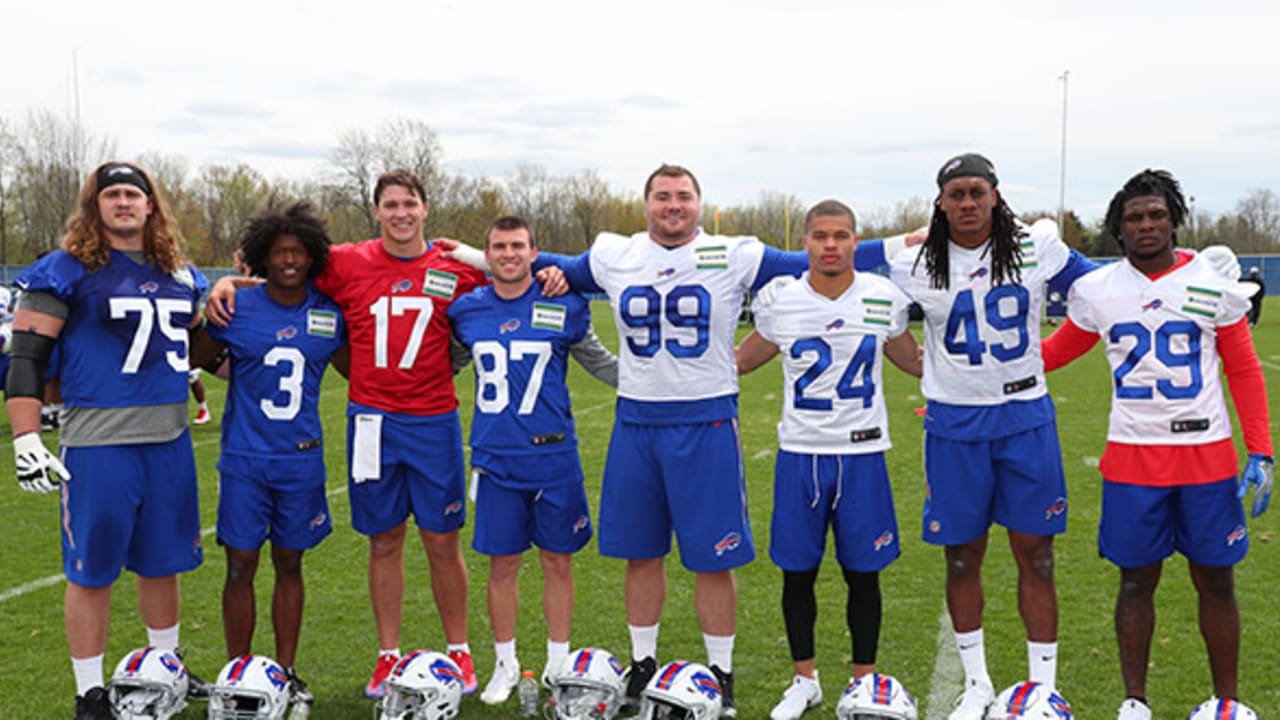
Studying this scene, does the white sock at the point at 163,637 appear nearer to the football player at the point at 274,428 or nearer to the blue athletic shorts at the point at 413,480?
the football player at the point at 274,428

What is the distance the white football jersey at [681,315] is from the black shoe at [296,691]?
1.73 m

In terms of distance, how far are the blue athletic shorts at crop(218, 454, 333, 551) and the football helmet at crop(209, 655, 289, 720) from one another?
67 cm

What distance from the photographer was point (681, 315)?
13.3ft

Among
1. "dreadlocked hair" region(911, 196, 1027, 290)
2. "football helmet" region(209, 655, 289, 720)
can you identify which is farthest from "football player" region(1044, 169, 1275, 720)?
"football helmet" region(209, 655, 289, 720)

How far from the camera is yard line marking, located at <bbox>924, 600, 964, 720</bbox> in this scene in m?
4.11

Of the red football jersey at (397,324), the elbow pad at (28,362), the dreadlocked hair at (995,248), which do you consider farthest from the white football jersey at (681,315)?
the elbow pad at (28,362)

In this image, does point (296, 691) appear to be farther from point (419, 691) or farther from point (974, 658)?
point (974, 658)

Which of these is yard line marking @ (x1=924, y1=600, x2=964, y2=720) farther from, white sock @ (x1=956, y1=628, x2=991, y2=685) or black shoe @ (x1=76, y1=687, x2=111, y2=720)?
black shoe @ (x1=76, y1=687, x2=111, y2=720)

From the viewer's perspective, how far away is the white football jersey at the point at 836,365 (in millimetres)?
3906

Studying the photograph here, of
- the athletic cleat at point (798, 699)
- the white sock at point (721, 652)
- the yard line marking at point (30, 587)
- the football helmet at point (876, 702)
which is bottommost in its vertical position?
the yard line marking at point (30, 587)

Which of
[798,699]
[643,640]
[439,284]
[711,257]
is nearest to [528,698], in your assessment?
[643,640]

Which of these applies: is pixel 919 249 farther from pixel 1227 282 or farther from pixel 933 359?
pixel 1227 282

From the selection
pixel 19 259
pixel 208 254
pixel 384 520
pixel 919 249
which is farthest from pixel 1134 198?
pixel 208 254

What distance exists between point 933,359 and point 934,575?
2.30 metres
